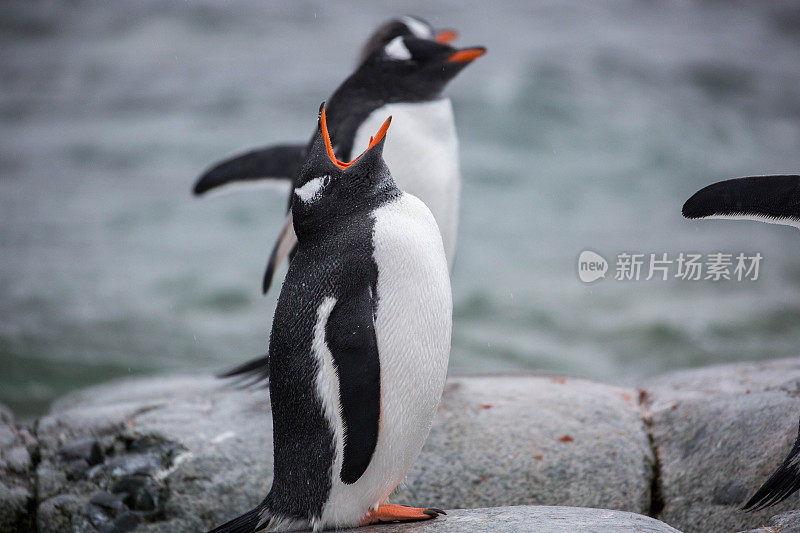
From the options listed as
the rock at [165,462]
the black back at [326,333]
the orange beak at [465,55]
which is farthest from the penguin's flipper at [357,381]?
the orange beak at [465,55]

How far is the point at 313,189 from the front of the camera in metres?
1.95

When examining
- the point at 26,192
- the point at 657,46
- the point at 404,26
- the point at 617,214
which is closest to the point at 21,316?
the point at 26,192

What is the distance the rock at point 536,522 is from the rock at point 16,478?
118 centimetres

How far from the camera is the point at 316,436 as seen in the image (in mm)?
1907

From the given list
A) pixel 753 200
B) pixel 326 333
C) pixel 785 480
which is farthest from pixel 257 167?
pixel 785 480

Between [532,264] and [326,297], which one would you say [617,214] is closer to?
[532,264]

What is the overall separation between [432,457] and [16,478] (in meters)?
1.27

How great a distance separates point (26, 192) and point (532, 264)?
19.0 feet

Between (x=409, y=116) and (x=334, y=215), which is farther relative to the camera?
(x=409, y=116)

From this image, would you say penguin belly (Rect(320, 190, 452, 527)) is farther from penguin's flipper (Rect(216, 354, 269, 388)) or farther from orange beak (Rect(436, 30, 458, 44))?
orange beak (Rect(436, 30, 458, 44))

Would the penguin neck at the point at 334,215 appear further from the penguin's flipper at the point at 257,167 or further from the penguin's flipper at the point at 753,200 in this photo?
the penguin's flipper at the point at 257,167

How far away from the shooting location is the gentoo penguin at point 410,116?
9.73 ft

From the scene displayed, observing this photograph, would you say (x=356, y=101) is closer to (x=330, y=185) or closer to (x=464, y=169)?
(x=330, y=185)

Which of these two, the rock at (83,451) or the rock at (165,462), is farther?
the rock at (83,451)
